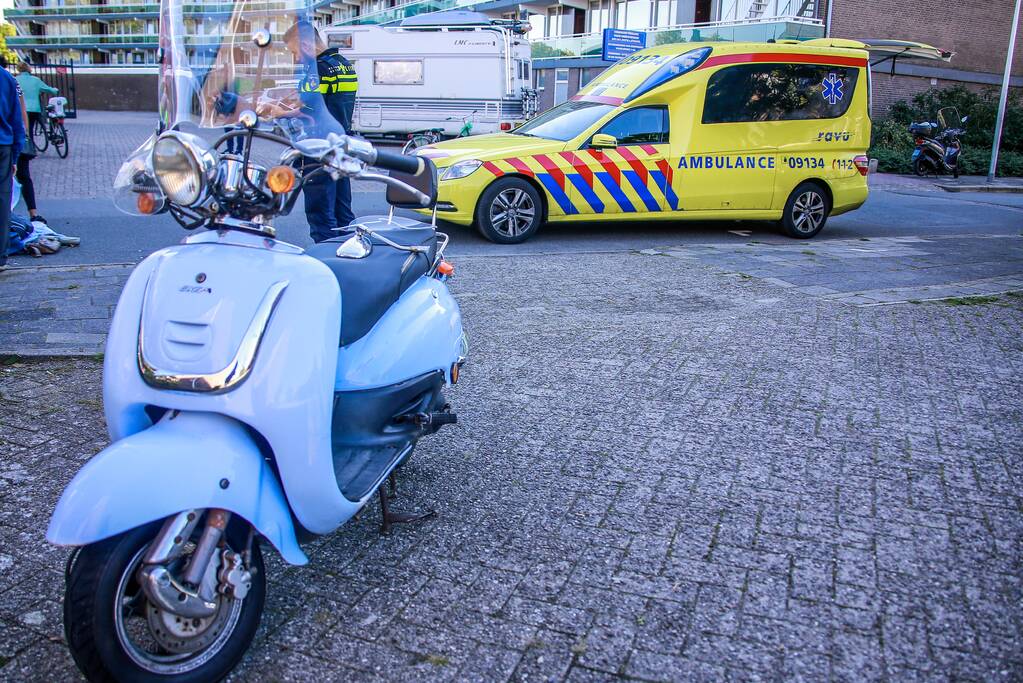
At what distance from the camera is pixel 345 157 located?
262 centimetres

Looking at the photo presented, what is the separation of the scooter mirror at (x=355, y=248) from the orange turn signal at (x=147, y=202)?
66cm

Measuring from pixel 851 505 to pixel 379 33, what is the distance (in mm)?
23487

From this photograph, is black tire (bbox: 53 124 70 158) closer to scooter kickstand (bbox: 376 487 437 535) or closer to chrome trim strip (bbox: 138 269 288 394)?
scooter kickstand (bbox: 376 487 437 535)

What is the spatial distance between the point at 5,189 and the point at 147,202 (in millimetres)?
5238

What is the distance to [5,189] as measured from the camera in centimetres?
708

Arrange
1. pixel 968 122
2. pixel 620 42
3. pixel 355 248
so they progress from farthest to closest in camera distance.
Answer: pixel 968 122, pixel 620 42, pixel 355 248

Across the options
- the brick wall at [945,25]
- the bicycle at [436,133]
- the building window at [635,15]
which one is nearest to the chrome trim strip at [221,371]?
the bicycle at [436,133]

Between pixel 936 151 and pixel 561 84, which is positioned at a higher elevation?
pixel 561 84

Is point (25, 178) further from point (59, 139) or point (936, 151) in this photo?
point (936, 151)

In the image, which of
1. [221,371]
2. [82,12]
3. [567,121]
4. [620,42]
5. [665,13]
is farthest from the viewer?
[82,12]

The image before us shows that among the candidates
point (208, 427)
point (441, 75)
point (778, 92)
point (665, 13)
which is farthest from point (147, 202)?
point (665, 13)

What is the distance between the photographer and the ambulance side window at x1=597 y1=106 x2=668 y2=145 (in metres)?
9.93

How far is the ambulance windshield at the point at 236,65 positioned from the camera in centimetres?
313

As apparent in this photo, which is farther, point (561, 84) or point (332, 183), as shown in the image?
point (561, 84)
